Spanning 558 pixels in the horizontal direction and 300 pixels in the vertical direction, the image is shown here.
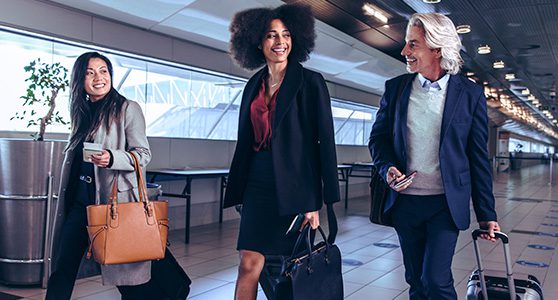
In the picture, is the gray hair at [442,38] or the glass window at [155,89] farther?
the glass window at [155,89]

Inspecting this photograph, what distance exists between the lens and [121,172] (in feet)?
7.79

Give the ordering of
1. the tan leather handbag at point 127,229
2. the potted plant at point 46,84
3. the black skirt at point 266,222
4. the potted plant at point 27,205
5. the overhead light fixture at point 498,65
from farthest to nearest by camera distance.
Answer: the overhead light fixture at point 498,65 → the potted plant at point 46,84 → the potted plant at point 27,205 → the tan leather handbag at point 127,229 → the black skirt at point 266,222

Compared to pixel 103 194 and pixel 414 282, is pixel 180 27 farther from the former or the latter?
pixel 414 282

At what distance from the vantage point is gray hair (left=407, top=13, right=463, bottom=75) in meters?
2.06

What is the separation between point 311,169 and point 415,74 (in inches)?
25.8

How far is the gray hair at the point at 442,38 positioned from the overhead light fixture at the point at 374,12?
524 cm

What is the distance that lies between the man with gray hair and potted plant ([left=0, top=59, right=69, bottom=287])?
2.58 metres

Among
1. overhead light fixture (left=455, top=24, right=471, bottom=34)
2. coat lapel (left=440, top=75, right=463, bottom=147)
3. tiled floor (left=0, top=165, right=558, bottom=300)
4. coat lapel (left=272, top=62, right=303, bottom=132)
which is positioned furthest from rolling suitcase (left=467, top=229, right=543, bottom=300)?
overhead light fixture (left=455, top=24, right=471, bottom=34)

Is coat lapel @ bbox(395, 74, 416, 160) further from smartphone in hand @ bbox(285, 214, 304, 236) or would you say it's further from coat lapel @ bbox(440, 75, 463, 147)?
smartphone in hand @ bbox(285, 214, 304, 236)

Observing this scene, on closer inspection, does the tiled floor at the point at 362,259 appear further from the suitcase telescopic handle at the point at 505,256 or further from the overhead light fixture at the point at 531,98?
the overhead light fixture at the point at 531,98

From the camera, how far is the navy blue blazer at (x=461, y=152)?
2.04 meters

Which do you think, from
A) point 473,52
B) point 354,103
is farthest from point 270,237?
point 473,52

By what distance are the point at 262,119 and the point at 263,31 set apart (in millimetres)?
429

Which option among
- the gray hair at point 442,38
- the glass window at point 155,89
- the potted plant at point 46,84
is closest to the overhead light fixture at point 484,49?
the glass window at point 155,89
